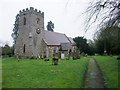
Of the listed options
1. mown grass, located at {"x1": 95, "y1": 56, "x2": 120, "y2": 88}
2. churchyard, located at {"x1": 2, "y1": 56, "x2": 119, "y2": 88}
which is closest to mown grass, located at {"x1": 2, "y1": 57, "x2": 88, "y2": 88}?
churchyard, located at {"x1": 2, "y1": 56, "x2": 119, "y2": 88}

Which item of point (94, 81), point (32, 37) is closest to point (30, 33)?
point (32, 37)

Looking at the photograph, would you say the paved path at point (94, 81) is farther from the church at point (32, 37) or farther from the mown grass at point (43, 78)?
the church at point (32, 37)

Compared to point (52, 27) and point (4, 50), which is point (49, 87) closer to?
point (4, 50)

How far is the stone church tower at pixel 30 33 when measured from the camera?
33.3m

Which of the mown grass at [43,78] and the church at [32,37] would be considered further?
the church at [32,37]

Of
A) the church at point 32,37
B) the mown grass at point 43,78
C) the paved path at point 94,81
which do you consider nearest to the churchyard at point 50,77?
the mown grass at point 43,78

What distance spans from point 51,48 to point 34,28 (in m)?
7.39

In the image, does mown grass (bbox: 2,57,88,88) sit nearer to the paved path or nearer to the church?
the paved path

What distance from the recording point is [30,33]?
33.3 m

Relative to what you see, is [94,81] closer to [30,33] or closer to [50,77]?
[50,77]

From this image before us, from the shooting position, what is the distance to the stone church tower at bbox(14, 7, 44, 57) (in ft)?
109

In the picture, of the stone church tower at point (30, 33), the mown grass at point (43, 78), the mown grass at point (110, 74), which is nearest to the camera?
the mown grass at point (43, 78)

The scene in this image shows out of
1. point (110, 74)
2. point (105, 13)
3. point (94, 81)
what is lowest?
point (94, 81)

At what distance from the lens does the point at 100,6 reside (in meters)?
8.48
